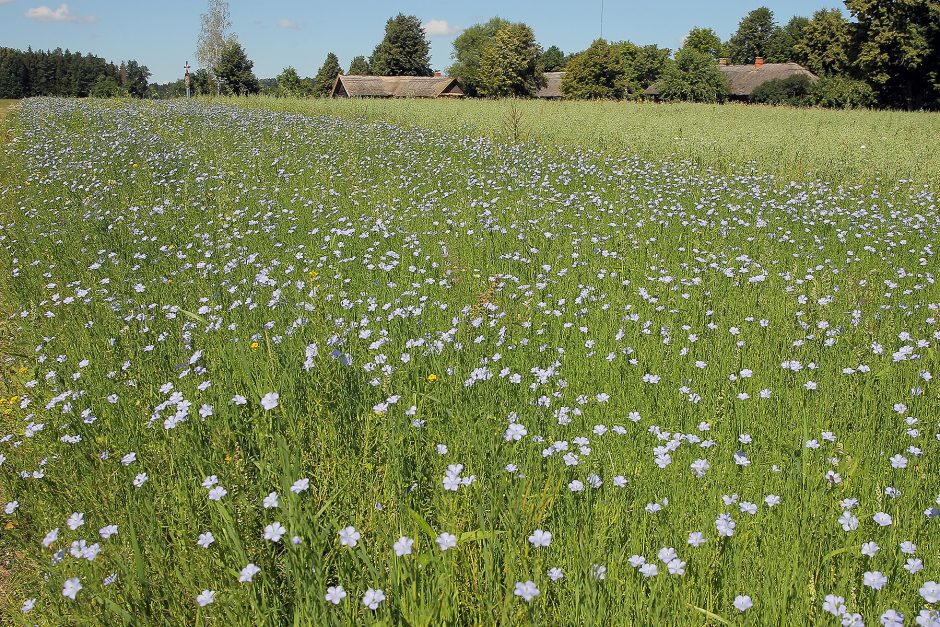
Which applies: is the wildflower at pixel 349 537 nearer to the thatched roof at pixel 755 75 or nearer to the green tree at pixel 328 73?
the thatched roof at pixel 755 75

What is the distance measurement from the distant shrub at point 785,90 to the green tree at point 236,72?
43.8 meters

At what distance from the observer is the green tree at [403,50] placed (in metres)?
83.4

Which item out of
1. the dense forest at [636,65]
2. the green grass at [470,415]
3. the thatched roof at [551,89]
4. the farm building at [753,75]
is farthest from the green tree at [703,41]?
the green grass at [470,415]

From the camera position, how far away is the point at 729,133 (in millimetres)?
16766

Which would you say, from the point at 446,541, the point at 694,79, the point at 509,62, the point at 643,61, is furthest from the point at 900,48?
the point at 446,541

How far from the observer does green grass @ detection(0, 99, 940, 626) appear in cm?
211

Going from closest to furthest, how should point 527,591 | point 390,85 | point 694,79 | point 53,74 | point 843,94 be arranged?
point 527,591, point 843,94, point 694,79, point 390,85, point 53,74

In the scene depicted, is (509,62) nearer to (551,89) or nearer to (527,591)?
(551,89)

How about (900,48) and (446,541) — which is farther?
(900,48)

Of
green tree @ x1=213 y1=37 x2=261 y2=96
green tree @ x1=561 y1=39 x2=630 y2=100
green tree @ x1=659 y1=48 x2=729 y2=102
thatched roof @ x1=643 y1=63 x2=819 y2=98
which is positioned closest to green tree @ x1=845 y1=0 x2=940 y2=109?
green tree @ x1=659 y1=48 x2=729 y2=102

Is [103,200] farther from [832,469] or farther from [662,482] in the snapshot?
[832,469]

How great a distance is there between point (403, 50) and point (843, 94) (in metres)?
60.9

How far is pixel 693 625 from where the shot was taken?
6.37ft

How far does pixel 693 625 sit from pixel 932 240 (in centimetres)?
660
